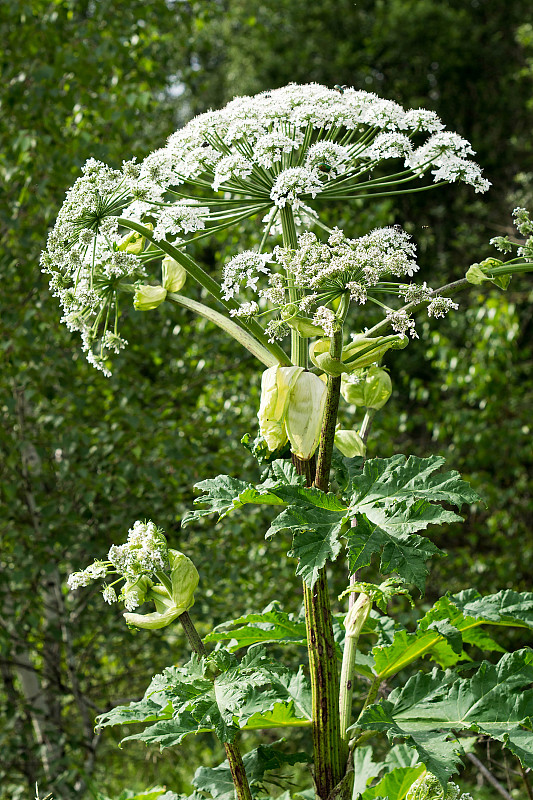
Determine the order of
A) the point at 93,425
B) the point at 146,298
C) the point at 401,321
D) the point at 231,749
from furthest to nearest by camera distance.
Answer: the point at 93,425 → the point at 146,298 → the point at 231,749 → the point at 401,321

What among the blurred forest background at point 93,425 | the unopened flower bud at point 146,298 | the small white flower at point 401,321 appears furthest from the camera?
the blurred forest background at point 93,425

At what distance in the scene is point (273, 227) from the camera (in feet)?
Answer: 3.27

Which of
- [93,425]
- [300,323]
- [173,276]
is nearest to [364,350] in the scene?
[300,323]

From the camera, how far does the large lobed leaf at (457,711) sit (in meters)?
0.77

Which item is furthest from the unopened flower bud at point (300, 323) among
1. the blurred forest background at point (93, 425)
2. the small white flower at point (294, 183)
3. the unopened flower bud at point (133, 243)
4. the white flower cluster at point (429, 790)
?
the blurred forest background at point (93, 425)

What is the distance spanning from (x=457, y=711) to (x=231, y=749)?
9.9 inches

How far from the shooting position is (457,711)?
0.86 meters

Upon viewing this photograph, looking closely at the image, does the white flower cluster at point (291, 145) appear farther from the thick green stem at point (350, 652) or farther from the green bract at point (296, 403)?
the thick green stem at point (350, 652)

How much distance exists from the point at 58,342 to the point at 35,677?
3.53ft

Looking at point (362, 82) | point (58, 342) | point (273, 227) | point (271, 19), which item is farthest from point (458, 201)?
point (273, 227)

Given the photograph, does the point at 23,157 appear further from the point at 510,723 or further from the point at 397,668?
the point at 510,723

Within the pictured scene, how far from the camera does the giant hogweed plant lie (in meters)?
0.73

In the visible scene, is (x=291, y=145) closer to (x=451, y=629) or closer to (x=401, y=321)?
(x=401, y=321)

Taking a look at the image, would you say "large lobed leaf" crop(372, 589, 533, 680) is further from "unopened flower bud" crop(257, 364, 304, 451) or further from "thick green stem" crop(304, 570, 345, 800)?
"unopened flower bud" crop(257, 364, 304, 451)
